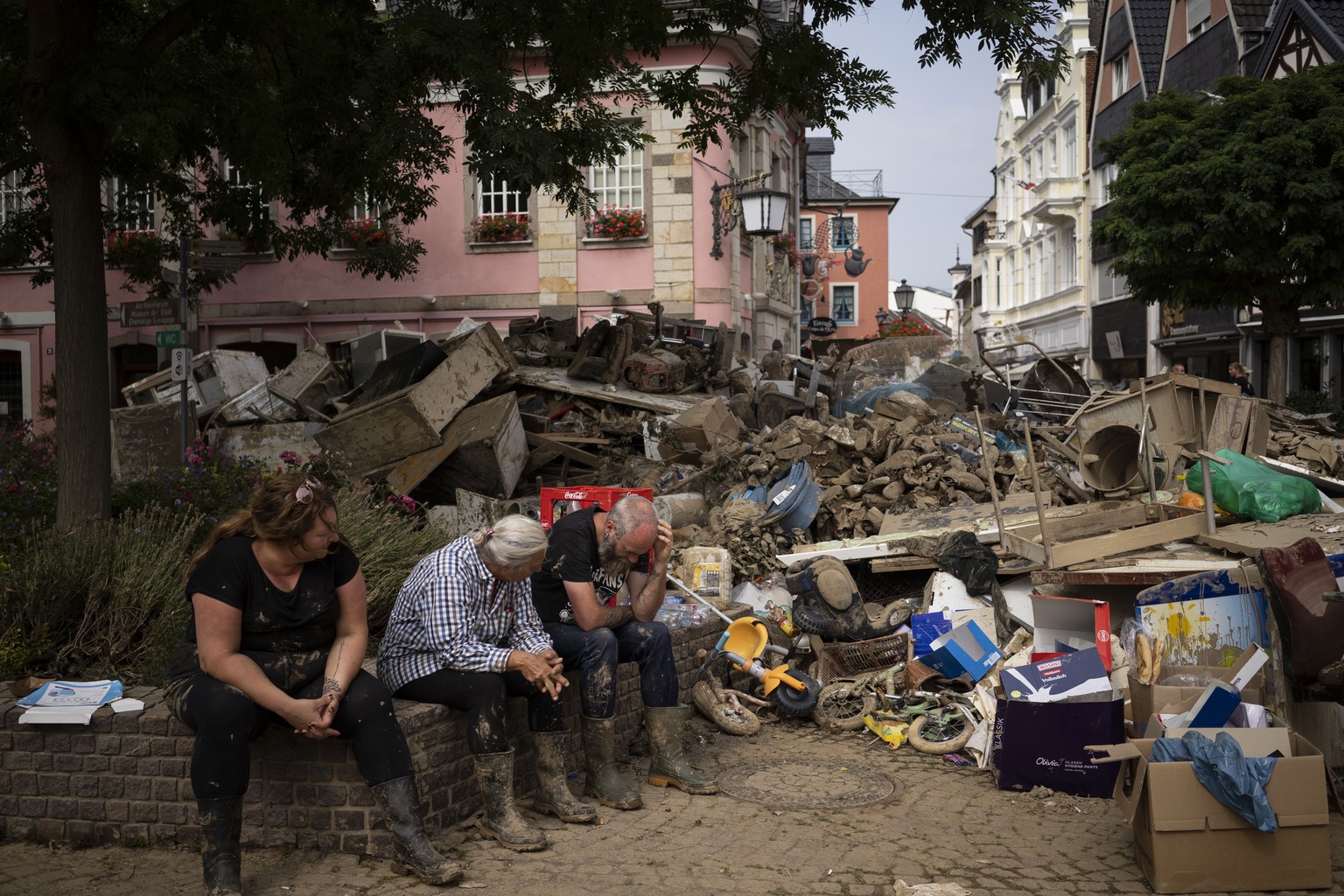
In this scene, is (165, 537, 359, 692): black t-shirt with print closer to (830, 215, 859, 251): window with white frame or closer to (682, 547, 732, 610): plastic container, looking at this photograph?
(682, 547, 732, 610): plastic container

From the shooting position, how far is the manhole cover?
552cm

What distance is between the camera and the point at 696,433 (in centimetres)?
1291

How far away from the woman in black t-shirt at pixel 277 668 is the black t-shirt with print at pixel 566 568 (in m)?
1.13

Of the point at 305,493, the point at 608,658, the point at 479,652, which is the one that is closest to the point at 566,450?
the point at 608,658

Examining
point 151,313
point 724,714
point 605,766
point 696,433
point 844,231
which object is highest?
point 844,231

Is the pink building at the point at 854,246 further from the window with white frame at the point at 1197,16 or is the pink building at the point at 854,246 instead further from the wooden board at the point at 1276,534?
the wooden board at the point at 1276,534

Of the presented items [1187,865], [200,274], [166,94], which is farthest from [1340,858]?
[200,274]

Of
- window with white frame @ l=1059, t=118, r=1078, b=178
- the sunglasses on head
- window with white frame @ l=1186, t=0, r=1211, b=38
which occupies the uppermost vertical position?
window with white frame @ l=1186, t=0, r=1211, b=38

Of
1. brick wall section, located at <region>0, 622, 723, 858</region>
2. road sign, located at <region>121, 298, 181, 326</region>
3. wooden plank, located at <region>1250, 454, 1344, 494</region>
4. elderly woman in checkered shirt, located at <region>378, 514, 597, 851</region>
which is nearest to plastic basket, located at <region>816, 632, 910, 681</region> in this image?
elderly woman in checkered shirt, located at <region>378, 514, 597, 851</region>

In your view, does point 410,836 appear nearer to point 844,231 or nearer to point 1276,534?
point 1276,534

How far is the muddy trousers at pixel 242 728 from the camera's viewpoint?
4.09 metres

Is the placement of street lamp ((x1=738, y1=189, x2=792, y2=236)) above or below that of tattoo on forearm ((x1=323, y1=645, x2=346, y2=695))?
above

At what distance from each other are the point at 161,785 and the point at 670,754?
2237 mm

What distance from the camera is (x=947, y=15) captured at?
24.1 feet
